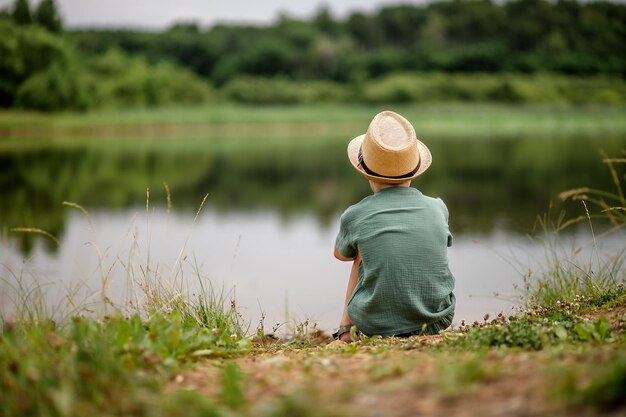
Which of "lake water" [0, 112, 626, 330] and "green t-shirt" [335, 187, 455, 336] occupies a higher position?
"green t-shirt" [335, 187, 455, 336]

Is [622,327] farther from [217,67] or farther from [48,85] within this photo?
[217,67]

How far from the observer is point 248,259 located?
7.16m

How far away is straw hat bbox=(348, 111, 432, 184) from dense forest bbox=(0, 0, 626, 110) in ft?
98.9

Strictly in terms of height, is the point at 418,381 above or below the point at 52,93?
below

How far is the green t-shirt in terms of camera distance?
3096 millimetres

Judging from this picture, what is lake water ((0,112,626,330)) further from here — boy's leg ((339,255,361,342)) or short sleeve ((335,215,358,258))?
short sleeve ((335,215,358,258))

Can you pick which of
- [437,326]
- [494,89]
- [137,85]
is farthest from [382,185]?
[494,89]

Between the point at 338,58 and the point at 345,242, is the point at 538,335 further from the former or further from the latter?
the point at 338,58

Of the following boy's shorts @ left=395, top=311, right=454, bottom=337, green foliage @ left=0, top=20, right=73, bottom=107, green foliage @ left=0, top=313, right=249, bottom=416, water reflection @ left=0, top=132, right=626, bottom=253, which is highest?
green foliage @ left=0, top=20, right=73, bottom=107

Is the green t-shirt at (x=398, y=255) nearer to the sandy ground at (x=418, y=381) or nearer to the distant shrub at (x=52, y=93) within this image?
the sandy ground at (x=418, y=381)

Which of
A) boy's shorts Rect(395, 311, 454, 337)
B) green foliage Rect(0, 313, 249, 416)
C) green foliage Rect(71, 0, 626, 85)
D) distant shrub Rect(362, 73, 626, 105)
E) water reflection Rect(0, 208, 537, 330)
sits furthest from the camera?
green foliage Rect(71, 0, 626, 85)

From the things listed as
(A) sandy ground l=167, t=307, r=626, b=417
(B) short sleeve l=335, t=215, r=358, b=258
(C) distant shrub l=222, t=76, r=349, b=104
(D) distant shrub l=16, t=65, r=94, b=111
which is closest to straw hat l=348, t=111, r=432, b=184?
(B) short sleeve l=335, t=215, r=358, b=258

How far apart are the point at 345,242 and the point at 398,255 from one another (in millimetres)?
271

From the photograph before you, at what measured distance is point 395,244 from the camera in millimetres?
3088
